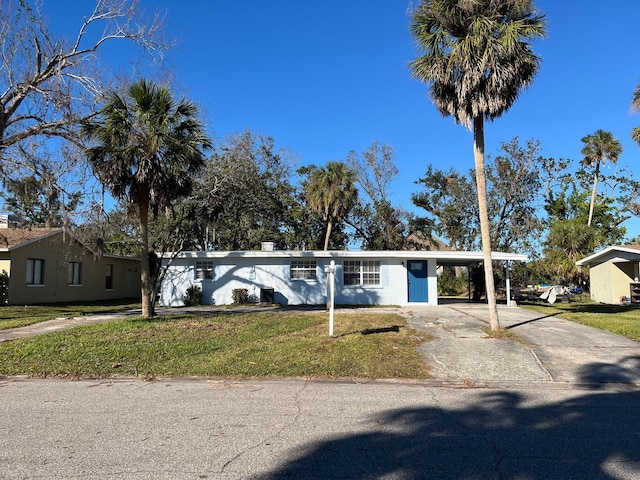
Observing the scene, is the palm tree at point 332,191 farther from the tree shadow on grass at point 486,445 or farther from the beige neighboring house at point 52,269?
the tree shadow on grass at point 486,445

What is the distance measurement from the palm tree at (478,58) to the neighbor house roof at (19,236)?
62.1ft

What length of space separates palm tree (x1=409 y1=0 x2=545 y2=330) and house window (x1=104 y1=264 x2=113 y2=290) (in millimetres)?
24336

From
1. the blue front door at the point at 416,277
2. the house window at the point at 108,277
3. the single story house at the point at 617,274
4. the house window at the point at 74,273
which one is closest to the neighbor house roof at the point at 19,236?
the house window at the point at 74,273

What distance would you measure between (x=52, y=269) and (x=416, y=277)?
1885cm

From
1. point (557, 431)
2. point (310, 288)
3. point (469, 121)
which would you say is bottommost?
point (557, 431)

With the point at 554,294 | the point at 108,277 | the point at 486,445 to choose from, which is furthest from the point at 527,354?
the point at 108,277

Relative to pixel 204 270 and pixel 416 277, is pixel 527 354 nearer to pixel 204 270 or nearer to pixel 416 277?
pixel 416 277

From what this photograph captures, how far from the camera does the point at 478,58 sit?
11.8 metres

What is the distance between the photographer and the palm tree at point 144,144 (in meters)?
14.5

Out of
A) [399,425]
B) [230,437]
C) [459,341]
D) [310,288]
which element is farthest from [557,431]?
[310,288]

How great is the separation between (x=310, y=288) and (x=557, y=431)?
1882 centimetres

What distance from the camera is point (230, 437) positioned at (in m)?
5.07

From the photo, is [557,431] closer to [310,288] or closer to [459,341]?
[459,341]

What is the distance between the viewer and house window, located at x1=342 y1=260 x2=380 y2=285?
77.4 ft
